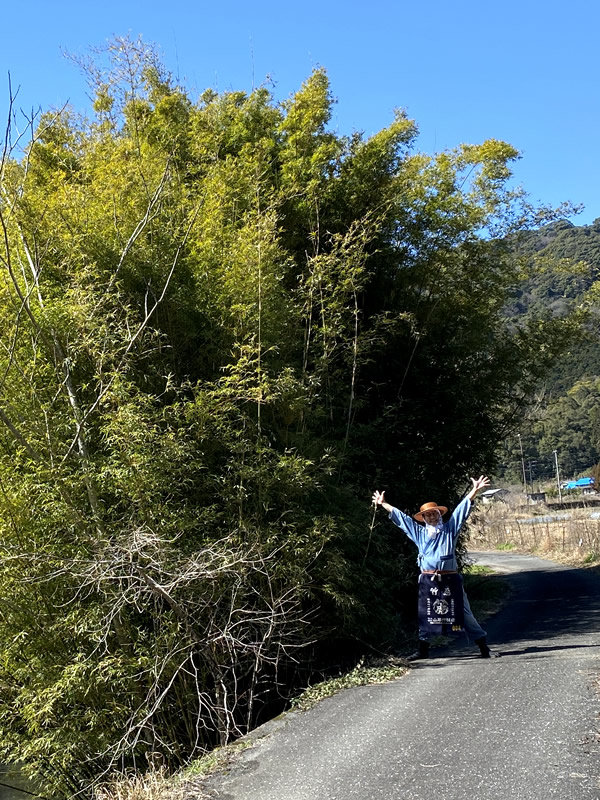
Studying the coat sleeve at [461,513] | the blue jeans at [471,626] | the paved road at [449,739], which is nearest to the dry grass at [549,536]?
the blue jeans at [471,626]

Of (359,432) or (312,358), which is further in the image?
(359,432)

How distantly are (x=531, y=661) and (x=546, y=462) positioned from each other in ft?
195

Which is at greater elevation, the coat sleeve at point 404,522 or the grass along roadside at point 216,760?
the coat sleeve at point 404,522

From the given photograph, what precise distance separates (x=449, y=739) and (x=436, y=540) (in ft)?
6.46

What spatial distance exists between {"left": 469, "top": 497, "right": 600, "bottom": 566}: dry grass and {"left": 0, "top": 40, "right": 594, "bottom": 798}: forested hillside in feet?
14.0

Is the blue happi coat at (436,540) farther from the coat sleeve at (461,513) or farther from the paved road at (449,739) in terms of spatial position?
the paved road at (449,739)

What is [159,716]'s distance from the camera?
17.7 ft

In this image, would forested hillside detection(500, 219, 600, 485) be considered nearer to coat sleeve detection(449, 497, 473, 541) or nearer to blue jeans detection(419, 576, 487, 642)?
blue jeans detection(419, 576, 487, 642)

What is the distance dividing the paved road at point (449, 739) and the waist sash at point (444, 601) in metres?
0.33

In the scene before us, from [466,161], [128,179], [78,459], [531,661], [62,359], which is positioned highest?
[466,161]

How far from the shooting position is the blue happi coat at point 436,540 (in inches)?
229

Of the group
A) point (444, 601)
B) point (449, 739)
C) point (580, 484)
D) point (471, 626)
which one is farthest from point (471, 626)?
point (580, 484)

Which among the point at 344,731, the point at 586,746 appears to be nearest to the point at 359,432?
the point at 344,731

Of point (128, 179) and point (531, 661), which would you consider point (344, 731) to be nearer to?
point (531, 661)
